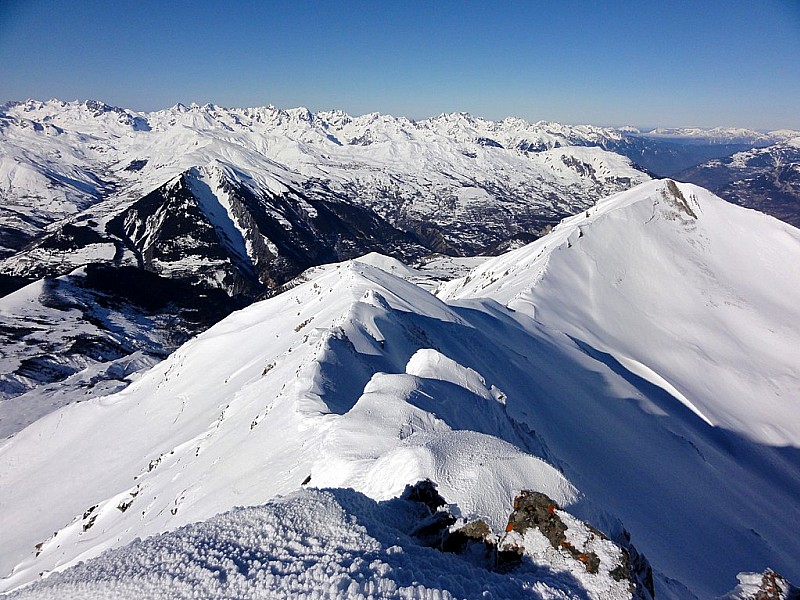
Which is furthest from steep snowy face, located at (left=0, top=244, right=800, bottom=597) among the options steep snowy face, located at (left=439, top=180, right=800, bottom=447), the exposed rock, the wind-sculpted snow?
steep snowy face, located at (left=439, top=180, right=800, bottom=447)

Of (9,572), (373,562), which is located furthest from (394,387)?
(9,572)

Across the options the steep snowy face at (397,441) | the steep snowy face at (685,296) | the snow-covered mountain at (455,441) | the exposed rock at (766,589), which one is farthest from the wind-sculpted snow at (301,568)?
the steep snowy face at (685,296)

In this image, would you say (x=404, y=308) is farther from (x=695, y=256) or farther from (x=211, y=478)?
(x=695, y=256)

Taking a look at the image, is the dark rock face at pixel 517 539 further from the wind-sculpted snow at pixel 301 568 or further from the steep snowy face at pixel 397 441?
the steep snowy face at pixel 397 441

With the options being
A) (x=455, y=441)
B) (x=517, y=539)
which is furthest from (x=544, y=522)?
(x=455, y=441)

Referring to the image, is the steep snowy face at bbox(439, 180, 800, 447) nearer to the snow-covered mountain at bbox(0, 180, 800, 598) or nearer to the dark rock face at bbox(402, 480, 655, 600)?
the snow-covered mountain at bbox(0, 180, 800, 598)

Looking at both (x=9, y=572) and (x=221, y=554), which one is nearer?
(x=221, y=554)
